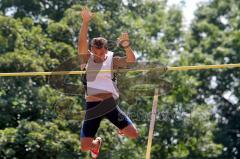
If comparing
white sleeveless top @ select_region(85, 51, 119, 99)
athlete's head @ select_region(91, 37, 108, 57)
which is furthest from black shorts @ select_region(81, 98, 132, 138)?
athlete's head @ select_region(91, 37, 108, 57)

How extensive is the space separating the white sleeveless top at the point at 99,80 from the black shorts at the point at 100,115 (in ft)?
0.35

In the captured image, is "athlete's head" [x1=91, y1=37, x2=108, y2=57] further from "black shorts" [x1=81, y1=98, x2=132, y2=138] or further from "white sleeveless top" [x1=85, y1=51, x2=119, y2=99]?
"black shorts" [x1=81, y1=98, x2=132, y2=138]

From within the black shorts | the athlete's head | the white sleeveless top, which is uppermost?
the athlete's head

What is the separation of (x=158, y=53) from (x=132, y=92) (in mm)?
11290

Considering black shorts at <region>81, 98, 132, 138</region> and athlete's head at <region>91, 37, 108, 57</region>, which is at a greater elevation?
athlete's head at <region>91, 37, 108, 57</region>

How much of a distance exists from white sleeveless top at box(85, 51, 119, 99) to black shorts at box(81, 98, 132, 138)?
0.11 metres

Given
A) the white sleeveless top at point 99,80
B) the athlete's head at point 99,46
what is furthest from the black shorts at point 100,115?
the athlete's head at point 99,46

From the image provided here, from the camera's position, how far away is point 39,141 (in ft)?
48.0

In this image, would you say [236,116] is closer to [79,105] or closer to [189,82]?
[189,82]

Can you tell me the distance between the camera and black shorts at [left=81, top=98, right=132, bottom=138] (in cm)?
654

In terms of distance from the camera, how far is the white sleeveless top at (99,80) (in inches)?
257

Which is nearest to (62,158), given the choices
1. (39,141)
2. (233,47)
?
(39,141)

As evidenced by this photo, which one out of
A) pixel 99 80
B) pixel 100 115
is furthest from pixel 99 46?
pixel 100 115

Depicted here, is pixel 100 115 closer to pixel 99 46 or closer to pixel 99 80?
pixel 99 80
